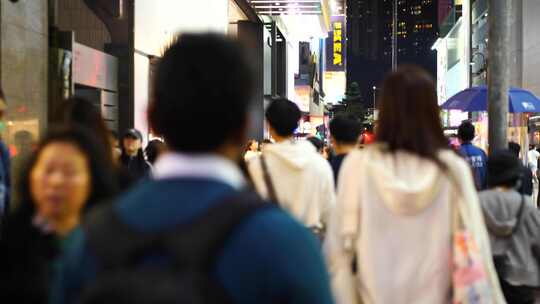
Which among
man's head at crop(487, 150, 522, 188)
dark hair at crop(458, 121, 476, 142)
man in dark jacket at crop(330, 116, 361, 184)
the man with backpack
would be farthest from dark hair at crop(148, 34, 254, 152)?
dark hair at crop(458, 121, 476, 142)

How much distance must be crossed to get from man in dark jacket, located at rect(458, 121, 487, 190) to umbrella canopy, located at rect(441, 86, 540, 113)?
1542mm

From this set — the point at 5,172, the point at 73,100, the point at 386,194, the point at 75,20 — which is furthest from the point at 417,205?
the point at 75,20

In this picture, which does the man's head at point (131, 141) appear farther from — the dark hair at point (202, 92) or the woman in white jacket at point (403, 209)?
the dark hair at point (202, 92)

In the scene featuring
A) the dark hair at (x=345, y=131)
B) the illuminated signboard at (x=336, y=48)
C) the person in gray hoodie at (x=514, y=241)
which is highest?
the illuminated signboard at (x=336, y=48)

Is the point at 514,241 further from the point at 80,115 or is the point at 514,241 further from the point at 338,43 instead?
the point at 338,43

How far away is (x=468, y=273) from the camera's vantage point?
10.7 ft

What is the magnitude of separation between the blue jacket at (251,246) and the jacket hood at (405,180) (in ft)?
5.86

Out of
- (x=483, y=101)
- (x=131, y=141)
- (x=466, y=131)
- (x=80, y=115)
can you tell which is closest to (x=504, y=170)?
(x=80, y=115)

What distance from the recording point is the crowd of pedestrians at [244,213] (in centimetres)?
154

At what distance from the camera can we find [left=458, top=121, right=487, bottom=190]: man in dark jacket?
8453mm

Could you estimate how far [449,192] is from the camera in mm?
3416

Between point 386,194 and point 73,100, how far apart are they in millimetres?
1737

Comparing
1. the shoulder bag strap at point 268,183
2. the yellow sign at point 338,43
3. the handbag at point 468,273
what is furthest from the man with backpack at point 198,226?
the yellow sign at point 338,43

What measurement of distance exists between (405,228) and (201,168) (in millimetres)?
1963
